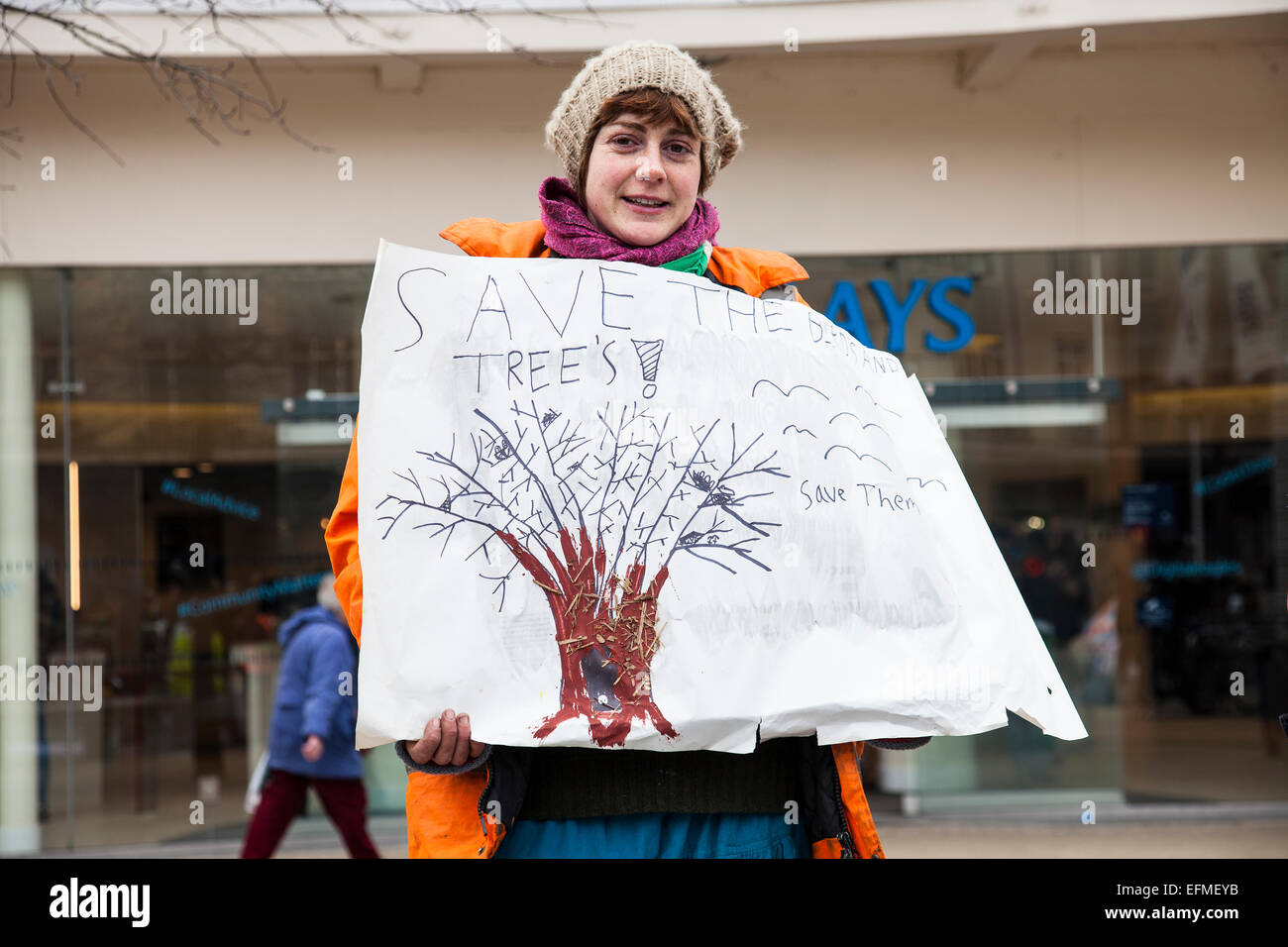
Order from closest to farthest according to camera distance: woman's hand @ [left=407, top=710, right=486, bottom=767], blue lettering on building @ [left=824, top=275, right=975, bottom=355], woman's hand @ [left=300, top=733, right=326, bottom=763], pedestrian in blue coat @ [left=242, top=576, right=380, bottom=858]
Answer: woman's hand @ [left=407, top=710, right=486, bottom=767] → woman's hand @ [left=300, top=733, right=326, bottom=763] → pedestrian in blue coat @ [left=242, top=576, right=380, bottom=858] → blue lettering on building @ [left=824, top=275, right=975, bottom=355]

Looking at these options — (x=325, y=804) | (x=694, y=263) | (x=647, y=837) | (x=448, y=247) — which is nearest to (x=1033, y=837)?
(x=325, y=804)

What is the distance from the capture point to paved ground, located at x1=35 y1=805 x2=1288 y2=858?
20.7 ft

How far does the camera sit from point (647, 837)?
1.78m

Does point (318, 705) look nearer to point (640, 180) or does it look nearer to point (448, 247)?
point (448, 247)

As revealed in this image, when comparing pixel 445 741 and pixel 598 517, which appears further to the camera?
pixel 598 517

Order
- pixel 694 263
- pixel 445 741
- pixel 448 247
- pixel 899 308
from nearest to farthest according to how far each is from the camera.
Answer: pixel 445 741
pixel 694 263
pixel 448 247
pixel 899 308

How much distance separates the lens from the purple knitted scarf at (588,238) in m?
1.95

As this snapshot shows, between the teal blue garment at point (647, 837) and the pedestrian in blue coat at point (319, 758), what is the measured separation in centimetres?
382

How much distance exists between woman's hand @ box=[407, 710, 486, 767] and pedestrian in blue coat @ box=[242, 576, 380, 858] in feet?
12.8

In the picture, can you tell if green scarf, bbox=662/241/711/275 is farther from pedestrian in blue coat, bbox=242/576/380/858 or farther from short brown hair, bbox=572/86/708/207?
pedestrian in blue coat, bbox=242/576/380/858

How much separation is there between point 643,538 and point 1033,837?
5649 millimetres

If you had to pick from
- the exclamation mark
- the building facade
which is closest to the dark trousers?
the building facade

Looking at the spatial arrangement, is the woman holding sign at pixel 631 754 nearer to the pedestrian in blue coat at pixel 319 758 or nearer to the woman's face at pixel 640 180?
A: the woman's face at pixel 640 180
